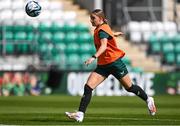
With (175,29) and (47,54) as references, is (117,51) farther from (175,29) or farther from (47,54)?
(175,29)

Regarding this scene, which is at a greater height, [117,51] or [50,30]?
[117,51]

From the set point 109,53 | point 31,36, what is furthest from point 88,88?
point 31,36

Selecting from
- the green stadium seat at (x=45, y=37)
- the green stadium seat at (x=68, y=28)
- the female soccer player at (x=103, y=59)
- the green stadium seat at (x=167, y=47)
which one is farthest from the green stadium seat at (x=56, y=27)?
the female soccer player at (x=103, y=59)

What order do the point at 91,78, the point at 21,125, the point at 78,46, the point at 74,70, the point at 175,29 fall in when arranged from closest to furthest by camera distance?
the point at 21,125
the point at 91,78
the point at 74,70
the point at 78,46
the point at 175,29

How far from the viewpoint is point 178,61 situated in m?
30.0

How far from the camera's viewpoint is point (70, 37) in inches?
1170

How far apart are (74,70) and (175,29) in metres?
7.00

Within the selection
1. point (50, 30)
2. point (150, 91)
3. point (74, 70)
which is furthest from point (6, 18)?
point (150, 91)

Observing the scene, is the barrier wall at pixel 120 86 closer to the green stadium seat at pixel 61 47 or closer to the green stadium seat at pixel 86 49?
the green stadium seat at pixel 61 47

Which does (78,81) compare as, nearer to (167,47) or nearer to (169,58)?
(169,58)

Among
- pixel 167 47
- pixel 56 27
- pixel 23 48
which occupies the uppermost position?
pixel 56 27

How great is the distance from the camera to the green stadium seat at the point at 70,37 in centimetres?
2963

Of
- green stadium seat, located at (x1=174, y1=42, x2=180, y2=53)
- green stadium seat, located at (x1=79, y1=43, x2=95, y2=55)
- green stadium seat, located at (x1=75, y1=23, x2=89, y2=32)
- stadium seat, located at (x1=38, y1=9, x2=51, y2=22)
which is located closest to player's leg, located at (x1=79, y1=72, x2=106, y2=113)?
green stadium seat, located at (x1=79, y1=43, x2=95, y2=55)

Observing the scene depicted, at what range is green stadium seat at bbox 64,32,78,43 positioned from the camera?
97.2ft
